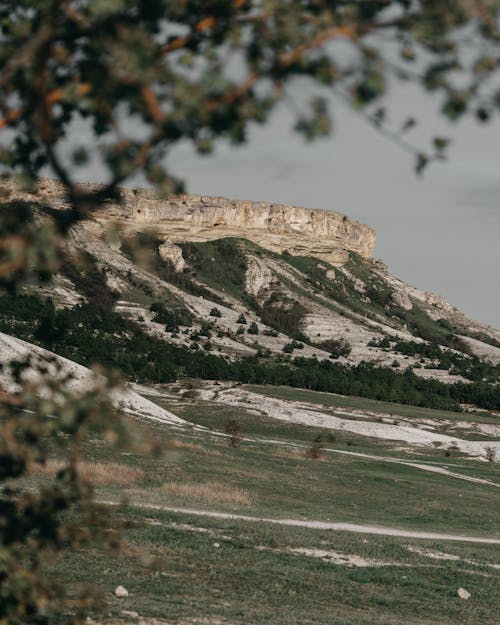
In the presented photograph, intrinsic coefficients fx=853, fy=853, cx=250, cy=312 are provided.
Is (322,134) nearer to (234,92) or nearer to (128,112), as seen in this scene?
(234,92)

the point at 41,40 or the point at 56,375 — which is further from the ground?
the point at 41,40

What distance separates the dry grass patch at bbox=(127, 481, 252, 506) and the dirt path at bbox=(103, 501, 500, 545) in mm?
2471

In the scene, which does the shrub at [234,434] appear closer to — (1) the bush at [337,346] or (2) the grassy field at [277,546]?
(2) the grassy field at [277,546]

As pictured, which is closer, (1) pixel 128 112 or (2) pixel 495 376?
(1) pixel 128 112

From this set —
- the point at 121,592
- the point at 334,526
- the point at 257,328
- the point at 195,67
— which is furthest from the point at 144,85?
the point at 257,328

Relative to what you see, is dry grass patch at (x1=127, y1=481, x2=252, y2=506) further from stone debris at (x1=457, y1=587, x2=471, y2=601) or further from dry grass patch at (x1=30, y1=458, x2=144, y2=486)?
stone debris at (x1=457, y1=587, x2=471, y2=601)

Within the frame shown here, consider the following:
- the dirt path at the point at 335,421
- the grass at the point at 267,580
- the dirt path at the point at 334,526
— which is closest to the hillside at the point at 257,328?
the dirt path at the point at 335,421

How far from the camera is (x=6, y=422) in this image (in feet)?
17.6

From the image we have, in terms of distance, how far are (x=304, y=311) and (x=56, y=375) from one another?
167579 mm

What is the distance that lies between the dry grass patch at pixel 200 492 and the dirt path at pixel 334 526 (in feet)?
8.11

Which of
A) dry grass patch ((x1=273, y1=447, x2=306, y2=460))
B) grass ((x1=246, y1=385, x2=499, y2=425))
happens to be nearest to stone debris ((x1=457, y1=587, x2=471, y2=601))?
dry grass patch ((x1=273, y1=447, x2=306, y2=460))

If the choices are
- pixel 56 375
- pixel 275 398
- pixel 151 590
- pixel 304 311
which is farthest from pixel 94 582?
pixel 304 311

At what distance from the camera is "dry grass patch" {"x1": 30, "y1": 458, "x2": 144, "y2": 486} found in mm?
28000

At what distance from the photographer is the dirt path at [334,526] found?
24.8 metres
